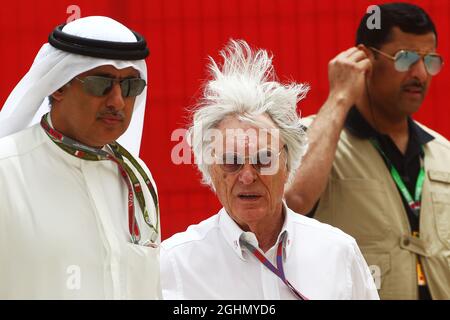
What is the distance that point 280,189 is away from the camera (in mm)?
4664

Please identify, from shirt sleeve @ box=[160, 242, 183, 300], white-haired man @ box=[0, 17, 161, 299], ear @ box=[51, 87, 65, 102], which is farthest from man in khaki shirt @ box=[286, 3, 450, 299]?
ear @ box=[51, 87, 65, 102]

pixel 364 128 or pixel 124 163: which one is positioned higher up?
pixel 124 163

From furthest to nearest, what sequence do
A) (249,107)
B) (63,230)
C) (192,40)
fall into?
(192,40), (249,107), (63,230)

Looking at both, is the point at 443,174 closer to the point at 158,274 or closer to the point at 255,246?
the point at 255,246

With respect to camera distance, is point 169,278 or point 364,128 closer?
point 169,278

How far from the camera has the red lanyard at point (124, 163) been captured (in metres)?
4.27

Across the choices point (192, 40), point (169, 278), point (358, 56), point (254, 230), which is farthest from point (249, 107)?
point (192, 40)

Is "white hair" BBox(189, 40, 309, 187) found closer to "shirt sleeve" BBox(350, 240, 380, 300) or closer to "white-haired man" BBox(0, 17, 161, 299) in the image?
"white-haired man" BBox(0, 17, 161, 299)

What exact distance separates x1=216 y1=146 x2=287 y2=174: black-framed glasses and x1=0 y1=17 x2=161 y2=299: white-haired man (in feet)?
1.01

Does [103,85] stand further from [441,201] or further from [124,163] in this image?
[441,201]

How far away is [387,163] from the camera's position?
18.8ft

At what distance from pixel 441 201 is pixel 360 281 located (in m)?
1.32
